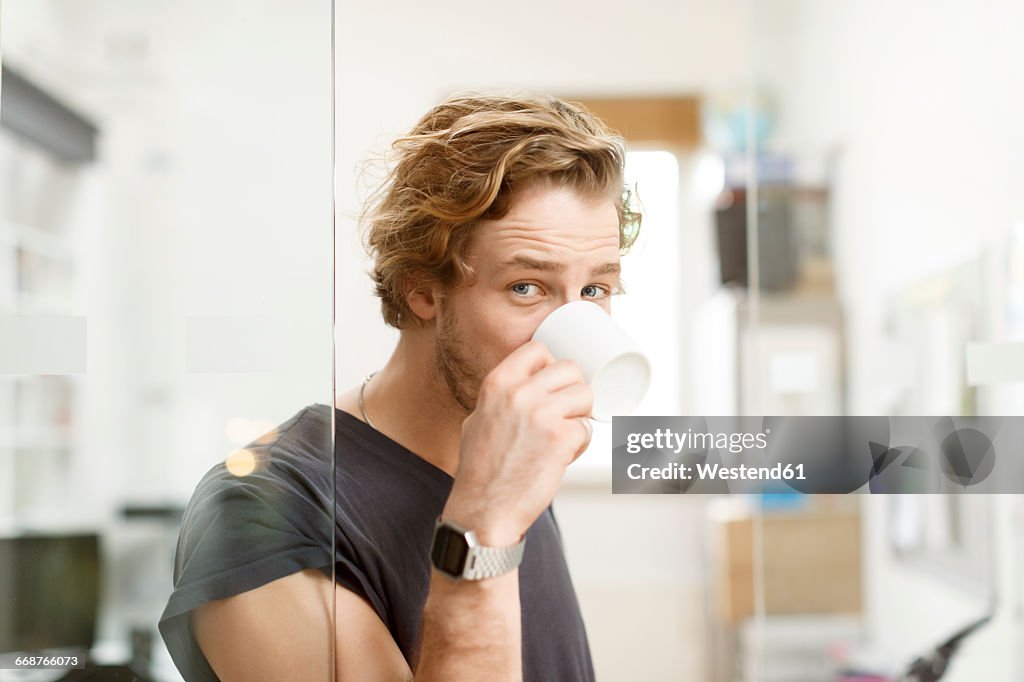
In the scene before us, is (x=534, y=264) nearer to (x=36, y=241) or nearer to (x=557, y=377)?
(x=557, y=377)

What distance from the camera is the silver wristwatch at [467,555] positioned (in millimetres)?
952

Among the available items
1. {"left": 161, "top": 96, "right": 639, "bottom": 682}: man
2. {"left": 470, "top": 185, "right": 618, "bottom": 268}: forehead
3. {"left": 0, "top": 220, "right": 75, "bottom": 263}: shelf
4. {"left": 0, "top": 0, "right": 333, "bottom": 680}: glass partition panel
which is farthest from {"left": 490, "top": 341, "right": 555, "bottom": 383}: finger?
{"left": 0, "top": 220, "right": 75, "bottom": 263}: shelf

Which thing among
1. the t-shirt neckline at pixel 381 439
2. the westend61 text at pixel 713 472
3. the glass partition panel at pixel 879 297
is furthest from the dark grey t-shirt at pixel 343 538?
the glass partition panel at pixel 879 297

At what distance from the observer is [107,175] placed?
1146 millimetres

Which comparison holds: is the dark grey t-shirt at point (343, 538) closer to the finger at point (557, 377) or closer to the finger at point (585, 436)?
the finger at point (585, 436)

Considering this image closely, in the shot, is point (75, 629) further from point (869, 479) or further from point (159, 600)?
point (869, 479)

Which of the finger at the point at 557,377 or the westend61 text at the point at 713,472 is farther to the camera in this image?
the westend61 text at the point at 713,472

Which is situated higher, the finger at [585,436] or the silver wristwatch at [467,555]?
the finger at [585,436]

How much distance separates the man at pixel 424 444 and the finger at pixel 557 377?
13 mm

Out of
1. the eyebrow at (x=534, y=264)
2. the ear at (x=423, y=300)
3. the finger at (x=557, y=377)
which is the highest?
the eyebrow at (x=534, y=264)

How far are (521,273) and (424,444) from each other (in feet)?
0.76

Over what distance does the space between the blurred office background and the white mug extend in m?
0.07

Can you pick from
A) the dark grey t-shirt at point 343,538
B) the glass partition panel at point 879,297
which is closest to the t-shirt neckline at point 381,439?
the dark grey t-shirt at point 343,538

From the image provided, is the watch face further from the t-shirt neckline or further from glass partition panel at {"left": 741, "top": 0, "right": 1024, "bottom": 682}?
glass partition panel at {"left": 741, "top": 0, "right": 1024, "bottom": 682}
